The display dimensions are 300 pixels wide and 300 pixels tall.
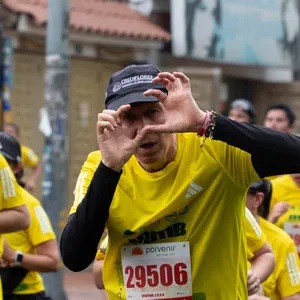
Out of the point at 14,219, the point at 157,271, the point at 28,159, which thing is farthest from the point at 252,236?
the point at 28,159

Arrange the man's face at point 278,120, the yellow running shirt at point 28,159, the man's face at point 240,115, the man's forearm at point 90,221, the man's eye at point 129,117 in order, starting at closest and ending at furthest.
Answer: the man's forearm at point 90,221 < the man's eye at point 129,117 < the man's face at point 278,120 < the man's face at point 240,115 < the yellow running shirt at point 28,159

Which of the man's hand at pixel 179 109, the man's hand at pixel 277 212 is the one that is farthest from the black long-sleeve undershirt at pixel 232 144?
the man's hand at pixel 277 212

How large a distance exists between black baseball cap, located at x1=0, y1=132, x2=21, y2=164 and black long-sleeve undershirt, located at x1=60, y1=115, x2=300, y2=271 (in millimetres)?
2976

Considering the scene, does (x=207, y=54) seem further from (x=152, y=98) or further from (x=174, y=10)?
(x=152, y=98)

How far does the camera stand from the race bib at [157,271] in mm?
4914

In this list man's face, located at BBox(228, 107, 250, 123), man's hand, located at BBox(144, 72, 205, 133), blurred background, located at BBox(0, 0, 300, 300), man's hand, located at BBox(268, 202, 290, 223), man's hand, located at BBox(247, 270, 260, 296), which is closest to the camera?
man's hand, located at BBox(144, 72, 205, 133)

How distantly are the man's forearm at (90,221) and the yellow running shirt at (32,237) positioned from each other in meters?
3.19

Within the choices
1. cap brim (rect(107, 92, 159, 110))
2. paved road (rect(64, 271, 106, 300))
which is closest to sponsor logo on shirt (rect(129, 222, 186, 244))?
cap brim (rect(107, 92, 159, 110))

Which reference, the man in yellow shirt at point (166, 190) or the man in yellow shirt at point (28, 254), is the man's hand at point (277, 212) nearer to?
the man in yellow shirt at point (28, 254)

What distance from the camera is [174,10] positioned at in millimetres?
20188

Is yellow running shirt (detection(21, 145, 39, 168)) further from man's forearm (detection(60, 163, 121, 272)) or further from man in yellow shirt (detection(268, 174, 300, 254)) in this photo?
man's forearm (detection(60, 163, 121, 272))

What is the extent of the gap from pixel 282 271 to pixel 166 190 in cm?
260

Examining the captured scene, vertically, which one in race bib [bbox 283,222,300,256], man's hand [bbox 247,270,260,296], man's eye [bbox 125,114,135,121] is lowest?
A: race bib [bbox 283,222,300,256]

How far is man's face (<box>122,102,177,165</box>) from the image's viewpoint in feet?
15.1
